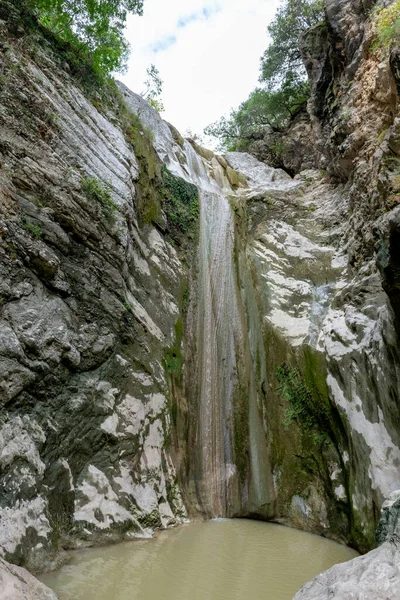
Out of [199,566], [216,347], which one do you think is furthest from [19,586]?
[216,347]

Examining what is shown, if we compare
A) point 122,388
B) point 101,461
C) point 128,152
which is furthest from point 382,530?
point 128,152

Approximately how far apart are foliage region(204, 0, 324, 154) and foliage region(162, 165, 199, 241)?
10989 millimetres

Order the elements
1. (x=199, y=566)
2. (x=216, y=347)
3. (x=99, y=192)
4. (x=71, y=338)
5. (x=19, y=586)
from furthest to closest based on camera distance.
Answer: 1. (x=216, y=347)
2. (x=99, y=192)
3. (x=71, y=338)
4. (x=199, y=566)
5. (x=19, y=586)

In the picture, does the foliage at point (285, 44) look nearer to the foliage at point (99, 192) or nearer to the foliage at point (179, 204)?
the foliage at point (179, 204)

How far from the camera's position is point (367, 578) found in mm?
2695

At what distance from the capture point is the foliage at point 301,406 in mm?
7754

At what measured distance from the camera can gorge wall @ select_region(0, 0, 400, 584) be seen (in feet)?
18.2

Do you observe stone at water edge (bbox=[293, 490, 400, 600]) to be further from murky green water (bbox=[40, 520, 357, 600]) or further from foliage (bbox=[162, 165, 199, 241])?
foliage (bbox=[162, 165, 199, 241])

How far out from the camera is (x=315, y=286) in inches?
386

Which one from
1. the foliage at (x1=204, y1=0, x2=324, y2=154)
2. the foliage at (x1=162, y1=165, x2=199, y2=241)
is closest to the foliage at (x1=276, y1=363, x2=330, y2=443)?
the foliage at (x1=162, y1=165, x2=199, y2=241)

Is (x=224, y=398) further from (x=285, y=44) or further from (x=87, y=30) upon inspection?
(x=285, y=44)

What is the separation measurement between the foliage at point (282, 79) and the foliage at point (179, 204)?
10989 millimetres

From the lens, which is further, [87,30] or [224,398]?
[87,30]

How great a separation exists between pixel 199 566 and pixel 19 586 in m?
2.46
